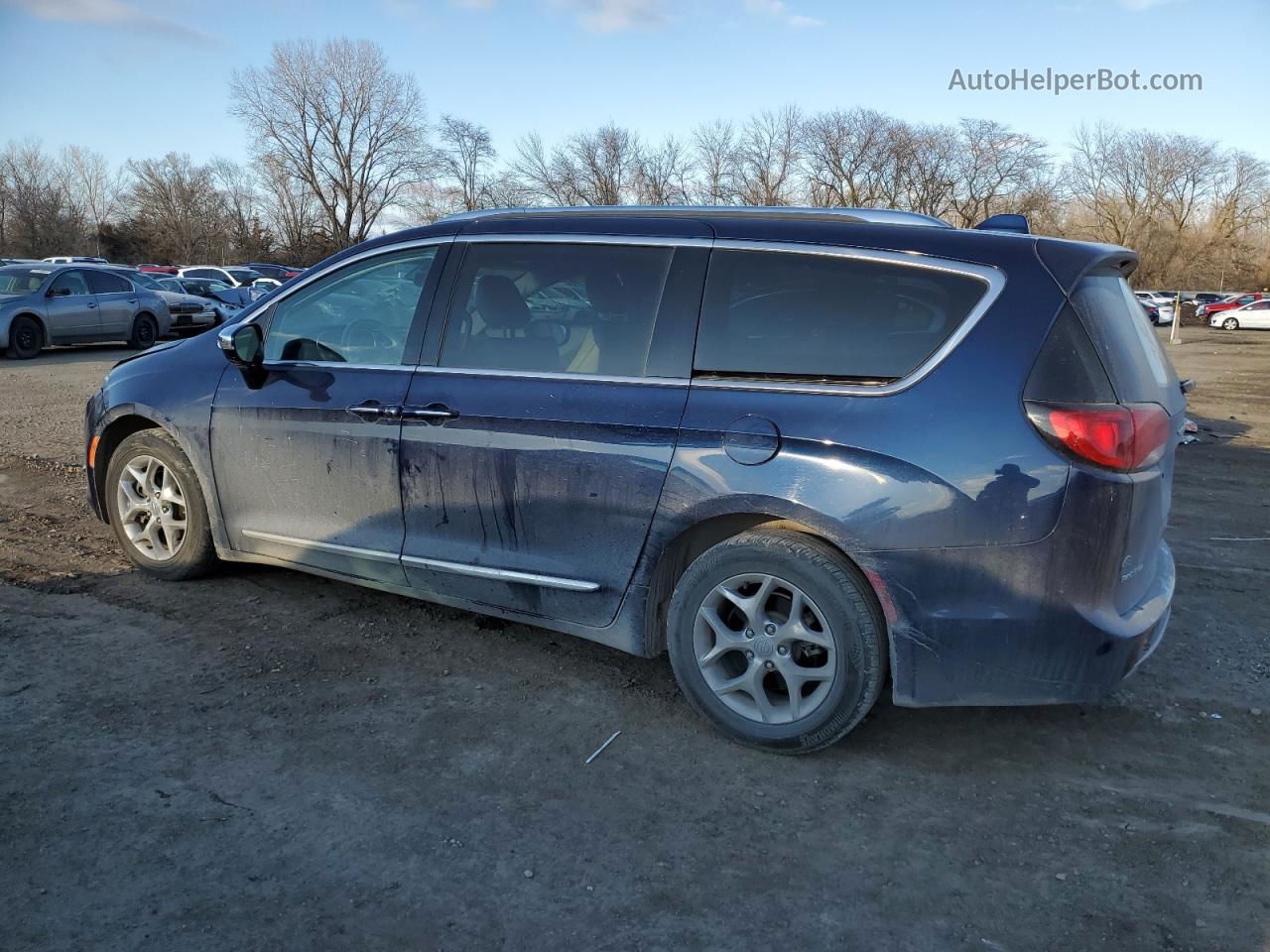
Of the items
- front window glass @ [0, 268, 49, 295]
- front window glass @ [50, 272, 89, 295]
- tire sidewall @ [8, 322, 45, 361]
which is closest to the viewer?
tire sidewall @ [8, 322, 45, 361]

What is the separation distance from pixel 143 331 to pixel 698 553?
1906 cm

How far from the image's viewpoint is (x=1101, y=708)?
12.4 ft

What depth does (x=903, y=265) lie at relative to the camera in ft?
10.6

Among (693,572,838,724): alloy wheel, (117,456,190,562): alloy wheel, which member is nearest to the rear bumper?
(693,572,838,724): alloy wheel

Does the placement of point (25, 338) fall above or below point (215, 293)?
below

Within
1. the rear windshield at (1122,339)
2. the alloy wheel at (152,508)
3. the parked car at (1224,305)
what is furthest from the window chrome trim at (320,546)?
the parked car at (1224,305)

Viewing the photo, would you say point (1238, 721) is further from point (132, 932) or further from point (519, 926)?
point (132, 932)

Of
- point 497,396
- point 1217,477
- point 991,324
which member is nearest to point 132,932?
point 497,396

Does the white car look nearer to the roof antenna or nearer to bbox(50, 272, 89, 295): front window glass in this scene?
bbox(50, 272, 89, 295): front window glass

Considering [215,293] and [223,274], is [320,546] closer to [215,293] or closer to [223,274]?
[215,293]

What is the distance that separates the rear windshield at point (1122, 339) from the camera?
10.2 feet

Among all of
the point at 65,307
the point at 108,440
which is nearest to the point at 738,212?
the point at 108,440

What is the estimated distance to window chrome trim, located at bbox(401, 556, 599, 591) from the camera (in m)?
3.68

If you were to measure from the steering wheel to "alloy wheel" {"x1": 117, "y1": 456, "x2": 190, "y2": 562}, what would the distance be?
119 centimetres
